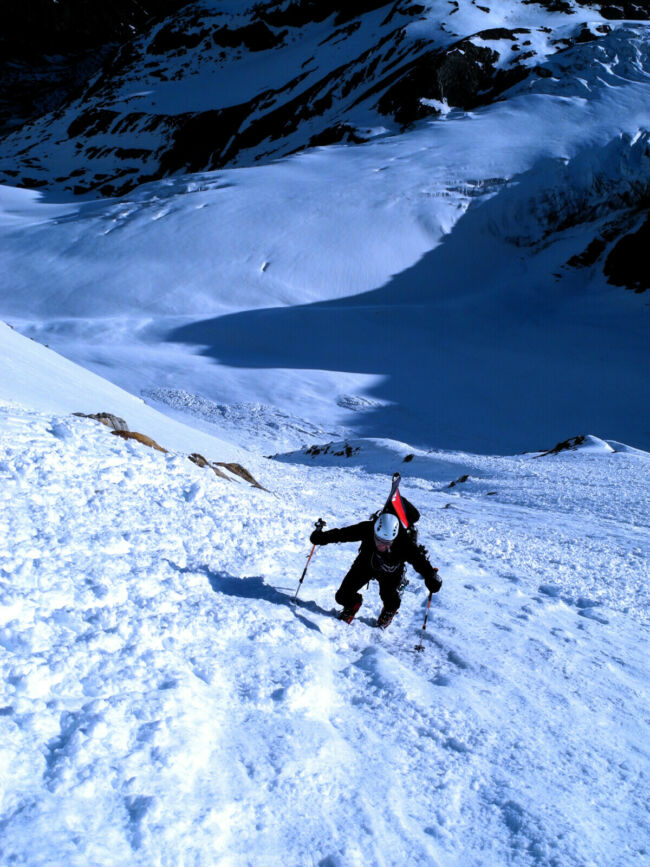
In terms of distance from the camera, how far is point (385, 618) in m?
5.39

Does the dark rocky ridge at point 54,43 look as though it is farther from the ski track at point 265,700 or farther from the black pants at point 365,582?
the black pants at point 365,582

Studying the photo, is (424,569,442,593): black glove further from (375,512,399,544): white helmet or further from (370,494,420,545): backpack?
(375,512,399,544): white helmet

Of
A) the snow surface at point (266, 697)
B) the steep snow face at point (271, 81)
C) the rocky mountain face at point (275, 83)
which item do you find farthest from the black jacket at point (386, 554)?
the steep snow face at point (271, 81)

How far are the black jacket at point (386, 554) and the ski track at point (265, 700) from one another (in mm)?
517

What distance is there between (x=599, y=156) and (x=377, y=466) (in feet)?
160

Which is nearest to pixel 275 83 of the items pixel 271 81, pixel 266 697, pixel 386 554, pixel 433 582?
pixel 271 81

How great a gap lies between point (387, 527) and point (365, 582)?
616 millimetres

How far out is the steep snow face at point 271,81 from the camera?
260 feet

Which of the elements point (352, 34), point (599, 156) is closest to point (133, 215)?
point (599, 156)

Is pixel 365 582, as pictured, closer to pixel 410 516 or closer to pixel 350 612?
pixel 350 612

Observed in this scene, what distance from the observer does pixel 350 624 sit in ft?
17.6

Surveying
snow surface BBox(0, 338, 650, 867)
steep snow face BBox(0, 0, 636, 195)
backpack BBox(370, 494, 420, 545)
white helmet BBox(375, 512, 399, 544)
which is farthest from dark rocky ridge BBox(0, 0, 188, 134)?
white helmet BBox(375, 512, 399, 544)

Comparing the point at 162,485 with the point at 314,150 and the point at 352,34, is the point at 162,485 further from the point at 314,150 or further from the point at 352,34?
the point at 352,34

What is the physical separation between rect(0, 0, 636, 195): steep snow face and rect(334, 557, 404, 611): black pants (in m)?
75.7
